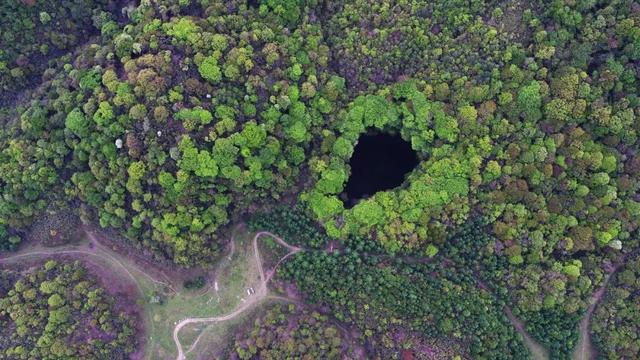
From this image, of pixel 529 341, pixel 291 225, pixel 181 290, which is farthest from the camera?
pixel 181 290

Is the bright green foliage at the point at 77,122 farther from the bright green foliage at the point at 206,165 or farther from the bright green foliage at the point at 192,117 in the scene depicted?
the bright green foliage at the point at 206,165

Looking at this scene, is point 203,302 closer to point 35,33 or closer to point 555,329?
point 35,33

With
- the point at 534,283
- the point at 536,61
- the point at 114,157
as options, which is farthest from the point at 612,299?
the point at 114,157

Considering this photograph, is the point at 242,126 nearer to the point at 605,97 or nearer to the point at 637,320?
the point at 605,97

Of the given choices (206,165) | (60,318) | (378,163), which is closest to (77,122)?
(206,165)

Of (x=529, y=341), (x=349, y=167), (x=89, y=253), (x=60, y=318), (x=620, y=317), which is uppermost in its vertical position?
(x=349, y=167)

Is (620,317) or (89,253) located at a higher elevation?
(89,253)

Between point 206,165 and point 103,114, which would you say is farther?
point 206,165

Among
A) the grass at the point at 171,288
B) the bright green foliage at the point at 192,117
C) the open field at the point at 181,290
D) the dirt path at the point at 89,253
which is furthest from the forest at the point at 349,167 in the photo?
the grass at the point at 171,288
